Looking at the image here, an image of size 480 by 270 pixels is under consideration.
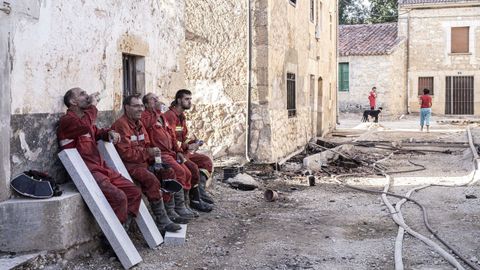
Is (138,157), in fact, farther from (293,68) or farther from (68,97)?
(293,68)

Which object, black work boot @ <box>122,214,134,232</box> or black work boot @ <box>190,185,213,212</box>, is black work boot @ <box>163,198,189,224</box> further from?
black work boot @ <box>190,185,213,212</box>

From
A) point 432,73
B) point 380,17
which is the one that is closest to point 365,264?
point 432,73

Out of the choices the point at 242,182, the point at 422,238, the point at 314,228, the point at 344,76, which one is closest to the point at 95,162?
the point at 314,228

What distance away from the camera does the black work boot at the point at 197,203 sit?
7.01m

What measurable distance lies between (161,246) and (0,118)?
193cm

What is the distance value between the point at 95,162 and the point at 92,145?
0.16 meters

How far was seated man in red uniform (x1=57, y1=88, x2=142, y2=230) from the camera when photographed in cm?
497

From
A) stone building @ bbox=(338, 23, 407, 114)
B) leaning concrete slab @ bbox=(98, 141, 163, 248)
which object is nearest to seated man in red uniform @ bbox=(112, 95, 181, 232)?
leaning concrete slab @ bbox=(98, 141, 163, 248)

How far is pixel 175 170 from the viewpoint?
6234 millimetres

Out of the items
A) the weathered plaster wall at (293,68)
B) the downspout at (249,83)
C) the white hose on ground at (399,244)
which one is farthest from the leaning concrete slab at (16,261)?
the weathered plaster wall at (293,68)

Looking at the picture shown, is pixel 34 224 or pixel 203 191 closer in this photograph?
pixel 34 224

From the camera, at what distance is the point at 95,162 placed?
5.16 m

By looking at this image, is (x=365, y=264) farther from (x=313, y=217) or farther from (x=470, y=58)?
(x=470, y=58)

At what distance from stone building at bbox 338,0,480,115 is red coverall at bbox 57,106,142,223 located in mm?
26660
